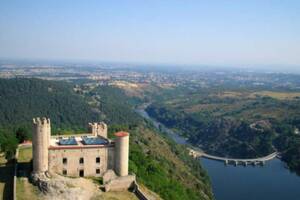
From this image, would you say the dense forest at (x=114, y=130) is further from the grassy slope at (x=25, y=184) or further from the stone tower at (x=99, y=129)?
the stone tower at (x=99, y=129)

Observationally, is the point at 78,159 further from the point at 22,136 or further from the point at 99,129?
the point at 22,136

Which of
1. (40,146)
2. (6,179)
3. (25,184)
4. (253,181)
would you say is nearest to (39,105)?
(253,181)

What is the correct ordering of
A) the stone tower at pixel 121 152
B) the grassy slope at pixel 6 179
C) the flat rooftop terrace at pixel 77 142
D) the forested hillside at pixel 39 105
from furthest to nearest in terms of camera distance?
the forested hillside at pixel 39 105 < the stone tower at pixel 121 152 < the flat rooftop terrace at pixel 77 142 < the grassy slope at pixel 6 179

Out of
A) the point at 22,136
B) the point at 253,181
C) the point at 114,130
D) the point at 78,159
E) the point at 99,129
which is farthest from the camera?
the point at 253,181

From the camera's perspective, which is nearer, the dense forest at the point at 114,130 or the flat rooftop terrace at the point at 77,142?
the flat rooftop terrace at the point at 77,142

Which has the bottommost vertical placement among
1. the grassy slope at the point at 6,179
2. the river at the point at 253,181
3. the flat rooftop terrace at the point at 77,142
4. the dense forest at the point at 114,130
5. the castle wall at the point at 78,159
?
the river at the point at 253,181

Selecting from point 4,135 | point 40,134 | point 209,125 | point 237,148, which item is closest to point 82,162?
point 40,134

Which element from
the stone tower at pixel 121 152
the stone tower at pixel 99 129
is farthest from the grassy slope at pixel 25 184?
the stone tower at pixel 121 152
